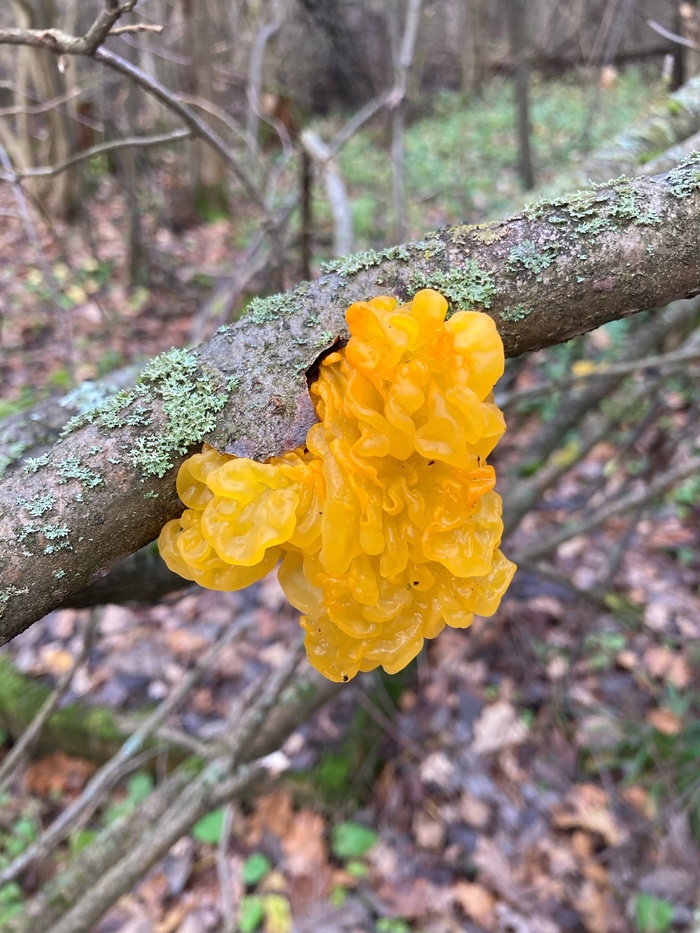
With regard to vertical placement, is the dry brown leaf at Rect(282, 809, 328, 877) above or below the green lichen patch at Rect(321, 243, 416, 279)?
below

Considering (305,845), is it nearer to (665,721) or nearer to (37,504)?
(665,721)

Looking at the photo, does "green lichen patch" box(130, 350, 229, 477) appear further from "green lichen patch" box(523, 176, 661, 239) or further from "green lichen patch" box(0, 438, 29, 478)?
"green lichen patch" box(523, 176, 661, 239)

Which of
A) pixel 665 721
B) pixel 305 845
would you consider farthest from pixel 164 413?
pixel 665 721

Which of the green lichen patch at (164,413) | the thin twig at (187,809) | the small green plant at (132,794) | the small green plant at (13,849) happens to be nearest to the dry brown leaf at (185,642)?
the small green plant at (132,794)

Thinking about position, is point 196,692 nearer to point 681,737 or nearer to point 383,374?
point 681,737

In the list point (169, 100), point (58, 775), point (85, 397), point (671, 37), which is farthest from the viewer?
point (58, 775)

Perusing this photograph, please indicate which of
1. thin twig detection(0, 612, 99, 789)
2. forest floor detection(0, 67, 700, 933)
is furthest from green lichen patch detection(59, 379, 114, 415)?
thin twig detection(0, 612, 99, 789)

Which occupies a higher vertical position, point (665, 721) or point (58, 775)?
point (665, 721)
